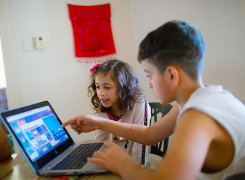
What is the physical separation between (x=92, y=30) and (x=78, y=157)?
1584 millimetres

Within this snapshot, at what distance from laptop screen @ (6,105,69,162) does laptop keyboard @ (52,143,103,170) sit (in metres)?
0.08

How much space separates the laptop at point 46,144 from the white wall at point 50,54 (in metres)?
1.10

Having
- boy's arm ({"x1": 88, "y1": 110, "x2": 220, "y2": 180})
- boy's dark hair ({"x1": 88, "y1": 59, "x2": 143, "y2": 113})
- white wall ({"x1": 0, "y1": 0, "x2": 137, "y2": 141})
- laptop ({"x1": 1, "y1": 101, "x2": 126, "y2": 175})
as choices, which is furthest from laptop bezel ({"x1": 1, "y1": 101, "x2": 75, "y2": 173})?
white wall ({"x1": 0, "y1": 0, "x2": 137, "y2": 141})

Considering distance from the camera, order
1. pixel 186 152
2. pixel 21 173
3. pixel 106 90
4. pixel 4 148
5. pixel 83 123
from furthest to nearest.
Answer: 1. pixel 106 90
2. pixel 83 123
3. pixel 4 148
4. pixel 21 173
5. pixel 186 152

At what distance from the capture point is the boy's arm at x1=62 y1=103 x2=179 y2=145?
0.87 m

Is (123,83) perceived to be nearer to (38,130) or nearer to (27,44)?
(38,130)

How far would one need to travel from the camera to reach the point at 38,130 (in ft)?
2.55

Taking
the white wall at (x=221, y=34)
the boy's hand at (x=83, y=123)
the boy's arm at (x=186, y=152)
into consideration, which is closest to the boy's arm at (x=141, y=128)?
the boy's hand at (x=83, y=123)

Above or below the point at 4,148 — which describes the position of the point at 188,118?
above

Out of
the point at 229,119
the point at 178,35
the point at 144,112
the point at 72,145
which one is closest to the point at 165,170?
the point at 229,119

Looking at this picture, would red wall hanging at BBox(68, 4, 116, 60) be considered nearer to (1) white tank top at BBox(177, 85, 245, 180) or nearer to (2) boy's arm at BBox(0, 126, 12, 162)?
(2) boy's arm at BBox(0, 126, 12, 162)

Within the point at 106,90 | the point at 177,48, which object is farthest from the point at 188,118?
the point at 106,90

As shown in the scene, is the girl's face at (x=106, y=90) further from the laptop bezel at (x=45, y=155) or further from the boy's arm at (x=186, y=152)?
the boy's arm at (x=186, y=152)

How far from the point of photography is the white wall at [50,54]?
69.9 inches
